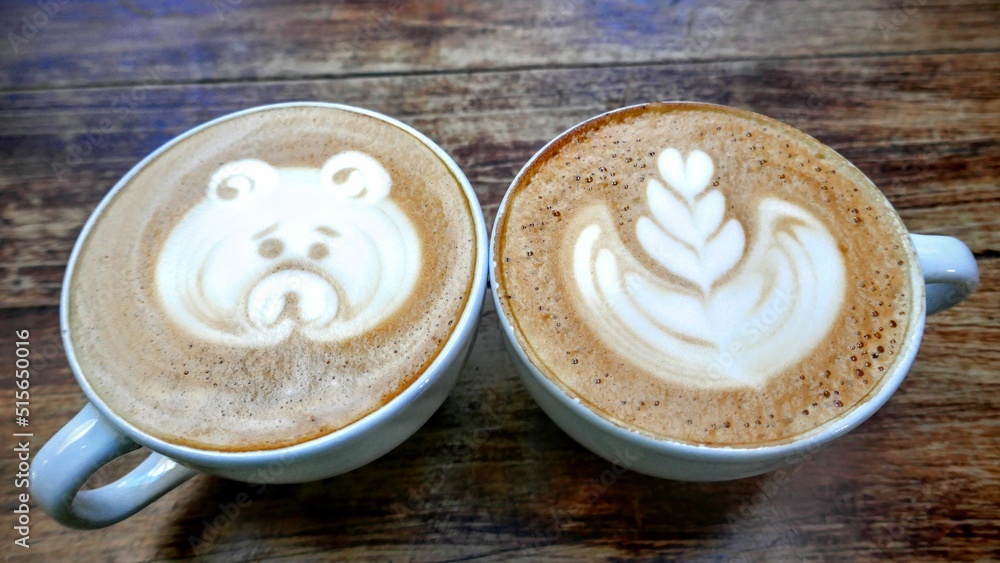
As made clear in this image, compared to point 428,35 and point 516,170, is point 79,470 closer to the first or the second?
point 516,170

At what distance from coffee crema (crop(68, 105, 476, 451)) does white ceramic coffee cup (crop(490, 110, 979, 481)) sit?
10 centimetres

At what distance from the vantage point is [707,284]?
0.69 metres

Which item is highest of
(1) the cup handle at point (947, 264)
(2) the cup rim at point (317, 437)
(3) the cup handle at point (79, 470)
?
(1) the cup handle at point (947, 264)

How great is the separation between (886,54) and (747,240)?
2.29 feet

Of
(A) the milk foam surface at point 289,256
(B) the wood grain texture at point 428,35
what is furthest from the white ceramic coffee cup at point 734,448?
(B) the wood grain texture at point 428,35

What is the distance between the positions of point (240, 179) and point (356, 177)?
5.5 inches

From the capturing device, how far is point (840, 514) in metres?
0.75

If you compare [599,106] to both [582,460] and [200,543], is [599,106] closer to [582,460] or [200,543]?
[582,460]

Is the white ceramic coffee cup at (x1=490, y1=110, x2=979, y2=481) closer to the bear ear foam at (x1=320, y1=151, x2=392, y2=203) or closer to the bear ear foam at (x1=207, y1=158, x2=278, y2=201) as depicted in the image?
the bear ear foam at (x1=320, y1=151, x2=392, y2=203)

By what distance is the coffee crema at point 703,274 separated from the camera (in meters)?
0.61

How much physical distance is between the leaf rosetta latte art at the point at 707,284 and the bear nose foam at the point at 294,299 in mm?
262

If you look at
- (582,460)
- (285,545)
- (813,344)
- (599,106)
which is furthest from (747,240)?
(285,545)

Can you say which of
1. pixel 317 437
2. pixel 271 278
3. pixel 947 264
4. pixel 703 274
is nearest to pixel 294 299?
pixel 271 278

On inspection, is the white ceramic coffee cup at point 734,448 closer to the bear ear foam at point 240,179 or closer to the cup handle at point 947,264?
the cup handle at point 947,264
